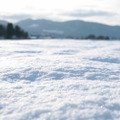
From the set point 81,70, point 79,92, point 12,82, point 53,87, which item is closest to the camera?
point 79,92

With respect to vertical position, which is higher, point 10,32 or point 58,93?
point 10,32

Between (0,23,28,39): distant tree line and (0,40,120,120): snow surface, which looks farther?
(0,23,28,39): distant tree line

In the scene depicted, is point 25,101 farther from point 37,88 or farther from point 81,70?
point 81,70

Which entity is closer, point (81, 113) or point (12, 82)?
point (81, 113)

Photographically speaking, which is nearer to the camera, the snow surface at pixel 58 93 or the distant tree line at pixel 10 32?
the snow surface at pixel 58 93

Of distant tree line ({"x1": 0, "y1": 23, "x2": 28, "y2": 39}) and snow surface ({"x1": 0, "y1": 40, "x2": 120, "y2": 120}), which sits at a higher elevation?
distant tree line ({"x1": 0, "y1": 23, "x2": 28, "y2": 39})

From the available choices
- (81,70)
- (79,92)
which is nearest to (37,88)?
(79,92)

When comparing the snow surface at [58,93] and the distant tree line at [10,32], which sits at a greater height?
the distant tree line at [10,32]

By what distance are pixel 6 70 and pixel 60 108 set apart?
6.34 ft

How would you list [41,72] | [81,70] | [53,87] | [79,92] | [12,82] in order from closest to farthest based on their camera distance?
1. [79,92]
2. [53,87]
3. [12,82]
4. [41,72]
5. [81,70]

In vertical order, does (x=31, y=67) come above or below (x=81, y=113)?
above

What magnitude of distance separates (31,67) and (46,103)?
5.75 ft

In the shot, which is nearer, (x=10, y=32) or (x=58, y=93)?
(x=58, y=93)

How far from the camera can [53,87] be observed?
2.96 meters
